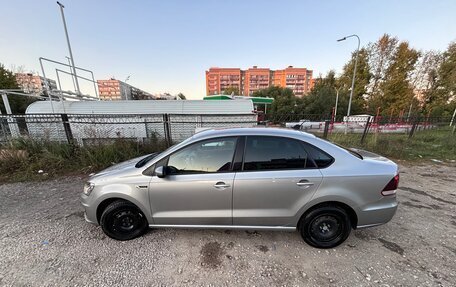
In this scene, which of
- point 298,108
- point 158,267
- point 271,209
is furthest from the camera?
point 298,108

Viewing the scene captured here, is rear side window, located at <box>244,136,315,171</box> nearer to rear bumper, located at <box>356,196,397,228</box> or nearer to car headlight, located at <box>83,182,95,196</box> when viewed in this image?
rear bumper, located at <box>356,196,397,228</box>

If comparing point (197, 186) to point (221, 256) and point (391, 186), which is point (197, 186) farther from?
point (391, 186)

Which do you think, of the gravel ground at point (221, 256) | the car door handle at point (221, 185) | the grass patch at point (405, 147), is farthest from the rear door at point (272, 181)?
A: the grass patch at point (405, 147)

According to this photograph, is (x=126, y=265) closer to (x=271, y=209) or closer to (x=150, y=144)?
(x=271, y=209)

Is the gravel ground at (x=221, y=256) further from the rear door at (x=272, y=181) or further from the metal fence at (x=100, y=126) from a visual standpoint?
the metal fence at (x=100, y=126)

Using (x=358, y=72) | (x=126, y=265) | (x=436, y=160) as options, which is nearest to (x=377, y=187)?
(x=126, y=265)

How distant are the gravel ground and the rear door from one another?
1.38 feet

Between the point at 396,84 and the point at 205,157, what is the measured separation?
116 feet

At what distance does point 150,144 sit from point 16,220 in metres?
3.57

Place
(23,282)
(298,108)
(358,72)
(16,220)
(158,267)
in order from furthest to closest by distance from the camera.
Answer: (298,108) < (358,72) < (16,220) < (158,267) < (23,282)

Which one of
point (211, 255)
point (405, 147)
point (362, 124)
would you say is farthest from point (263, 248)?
point (362, 124)

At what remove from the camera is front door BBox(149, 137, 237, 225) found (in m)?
2.23

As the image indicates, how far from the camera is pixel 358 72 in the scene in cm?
2775

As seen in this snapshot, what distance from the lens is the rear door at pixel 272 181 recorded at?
7.10ft
